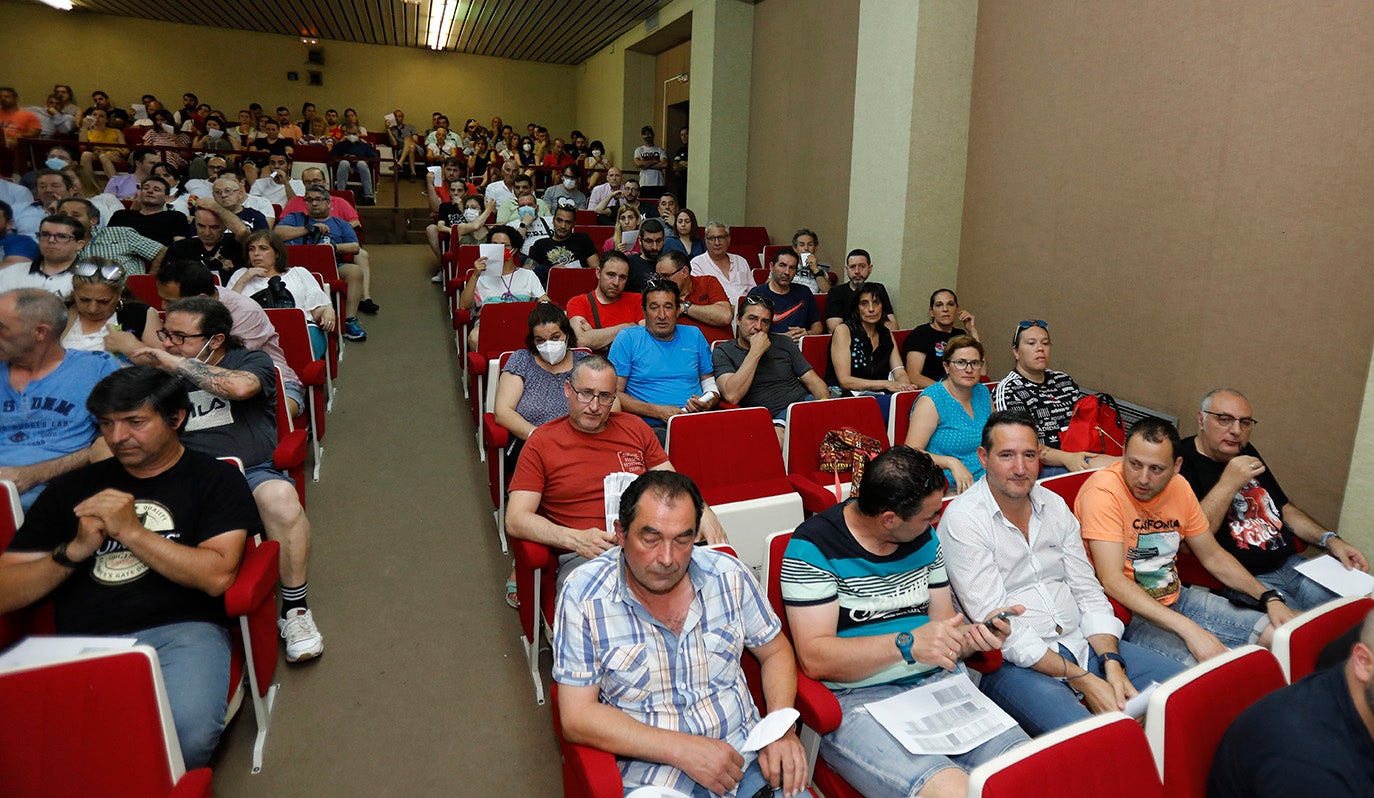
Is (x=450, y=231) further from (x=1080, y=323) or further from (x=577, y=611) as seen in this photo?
(x=577, y=611)

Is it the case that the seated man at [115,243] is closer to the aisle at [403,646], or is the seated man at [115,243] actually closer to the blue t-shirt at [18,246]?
the blue t-shirt at [18,246]

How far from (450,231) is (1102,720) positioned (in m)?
6.92

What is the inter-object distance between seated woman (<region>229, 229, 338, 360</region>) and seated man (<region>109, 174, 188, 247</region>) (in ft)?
3.46

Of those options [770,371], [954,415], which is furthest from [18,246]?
[954,415]

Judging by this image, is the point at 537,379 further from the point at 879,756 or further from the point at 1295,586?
the point at 1295,586

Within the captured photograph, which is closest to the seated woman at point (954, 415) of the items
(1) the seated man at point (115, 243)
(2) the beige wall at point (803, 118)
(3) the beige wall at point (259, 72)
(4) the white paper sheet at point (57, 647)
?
(4) the white paper sheet at point (57, 647)

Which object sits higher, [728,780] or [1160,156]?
[1160,156]

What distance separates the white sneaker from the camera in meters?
2.58

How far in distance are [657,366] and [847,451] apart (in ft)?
3.41

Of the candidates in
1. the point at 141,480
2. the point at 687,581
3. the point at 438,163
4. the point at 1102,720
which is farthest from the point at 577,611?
the point at 438,163

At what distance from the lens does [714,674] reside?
1.75 meters

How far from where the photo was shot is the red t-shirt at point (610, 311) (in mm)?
4438

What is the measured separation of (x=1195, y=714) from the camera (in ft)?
4.83

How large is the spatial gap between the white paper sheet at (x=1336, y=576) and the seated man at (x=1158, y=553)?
0.46 ft
